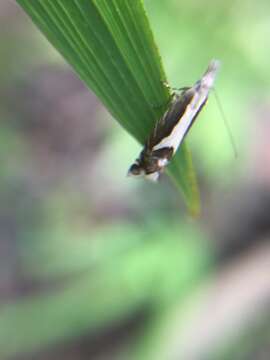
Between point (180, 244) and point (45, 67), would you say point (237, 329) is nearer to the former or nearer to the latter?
point (180, 244)

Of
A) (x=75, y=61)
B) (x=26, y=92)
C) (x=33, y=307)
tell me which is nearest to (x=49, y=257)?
(x=33, y=307)

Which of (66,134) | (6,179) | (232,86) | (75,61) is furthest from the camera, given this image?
(66,134)

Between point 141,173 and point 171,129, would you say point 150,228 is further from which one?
point 171,129

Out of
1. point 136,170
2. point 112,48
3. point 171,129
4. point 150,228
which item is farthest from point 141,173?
point 150,228

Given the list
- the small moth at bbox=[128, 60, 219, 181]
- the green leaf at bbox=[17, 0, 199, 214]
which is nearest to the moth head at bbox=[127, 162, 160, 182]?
the small moth at bbox=[128, 60, 219, 181]

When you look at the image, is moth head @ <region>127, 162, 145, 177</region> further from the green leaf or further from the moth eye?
the green leaf
